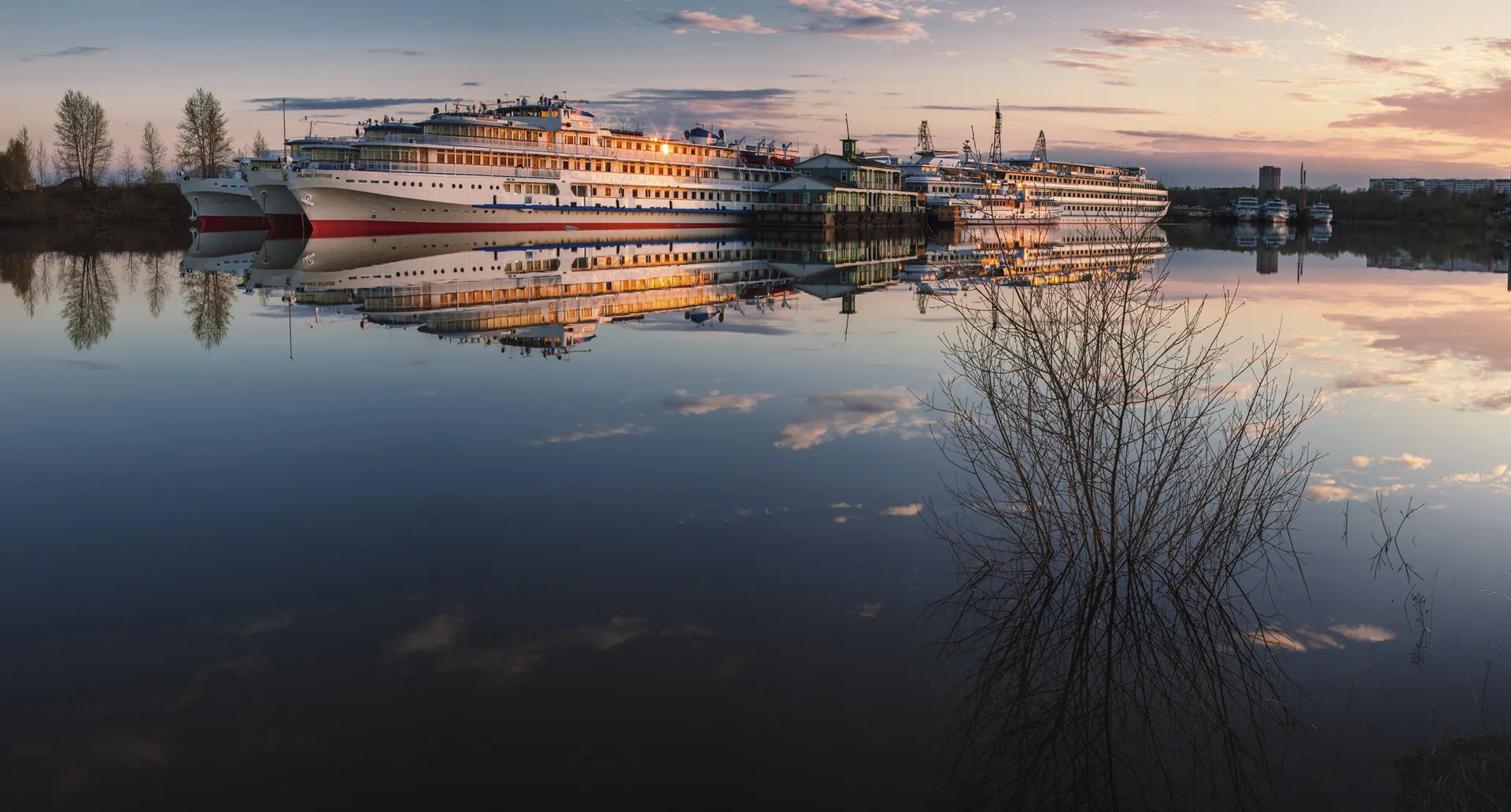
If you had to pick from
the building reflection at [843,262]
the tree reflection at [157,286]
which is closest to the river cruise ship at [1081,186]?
the building reflection at [843,262]

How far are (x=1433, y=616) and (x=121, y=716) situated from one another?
309 inches

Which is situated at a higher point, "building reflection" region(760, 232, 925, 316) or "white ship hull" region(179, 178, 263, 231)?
"white ship hull" region(179, 178, 263, 231)

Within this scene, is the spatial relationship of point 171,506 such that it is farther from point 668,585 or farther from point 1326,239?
point 1326,239

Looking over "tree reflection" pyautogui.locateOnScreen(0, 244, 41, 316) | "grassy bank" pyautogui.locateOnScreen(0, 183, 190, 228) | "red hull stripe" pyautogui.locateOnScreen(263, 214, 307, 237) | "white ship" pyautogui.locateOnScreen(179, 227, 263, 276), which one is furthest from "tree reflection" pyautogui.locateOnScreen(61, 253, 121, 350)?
"grassy bank" pyautogui.locateOnScreen(0, 183, 190, 228)

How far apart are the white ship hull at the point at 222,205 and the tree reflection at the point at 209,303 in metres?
31.6

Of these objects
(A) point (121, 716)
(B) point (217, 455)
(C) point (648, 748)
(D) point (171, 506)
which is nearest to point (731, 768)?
(C) point (648, 748)

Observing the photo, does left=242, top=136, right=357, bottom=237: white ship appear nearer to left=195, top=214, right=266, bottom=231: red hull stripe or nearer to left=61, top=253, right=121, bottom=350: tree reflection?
left=195, top=214, right=266, bottom=231: red hull stripe

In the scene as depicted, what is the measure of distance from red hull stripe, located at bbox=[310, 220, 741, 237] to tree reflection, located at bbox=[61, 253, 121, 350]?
1227cm

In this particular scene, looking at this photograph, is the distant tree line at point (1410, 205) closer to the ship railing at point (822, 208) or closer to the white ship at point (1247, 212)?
the white ship at point (1247, 212)

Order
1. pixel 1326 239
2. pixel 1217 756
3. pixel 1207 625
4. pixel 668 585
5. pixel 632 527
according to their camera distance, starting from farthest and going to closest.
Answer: pixel 1326 239 → pixel 632 527 → pixel 668 585 → pixel 1207 625 → pixel 1217 756

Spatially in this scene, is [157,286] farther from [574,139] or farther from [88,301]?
[574,139]

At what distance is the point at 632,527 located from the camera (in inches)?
331

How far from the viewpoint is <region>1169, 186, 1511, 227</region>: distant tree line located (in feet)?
383

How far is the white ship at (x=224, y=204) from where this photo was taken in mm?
60969
